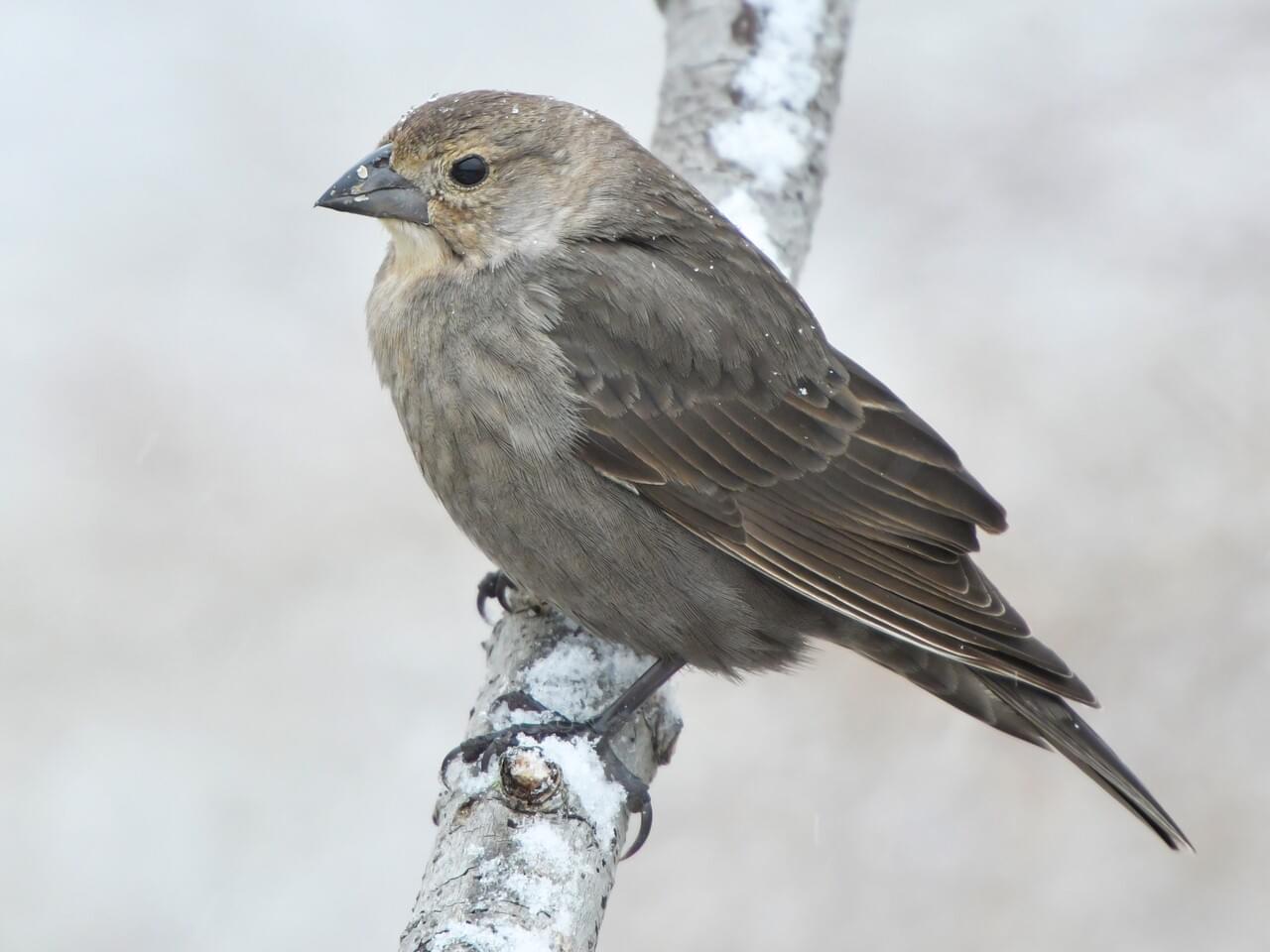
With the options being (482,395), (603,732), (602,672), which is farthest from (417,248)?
(603,732)

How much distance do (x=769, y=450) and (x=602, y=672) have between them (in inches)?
26.0

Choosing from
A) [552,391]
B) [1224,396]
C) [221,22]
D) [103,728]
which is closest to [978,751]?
[1224,396]

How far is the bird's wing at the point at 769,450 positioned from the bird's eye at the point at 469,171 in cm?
29

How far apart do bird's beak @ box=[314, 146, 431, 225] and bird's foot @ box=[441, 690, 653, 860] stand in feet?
3.87

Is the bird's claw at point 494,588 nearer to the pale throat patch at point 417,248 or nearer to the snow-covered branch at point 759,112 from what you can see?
the pale throat patch at point 417,248

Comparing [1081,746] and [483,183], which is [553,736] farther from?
[483,183]

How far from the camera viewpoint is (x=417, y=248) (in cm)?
410

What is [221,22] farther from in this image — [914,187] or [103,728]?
[103,728]

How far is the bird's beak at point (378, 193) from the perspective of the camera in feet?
13.1

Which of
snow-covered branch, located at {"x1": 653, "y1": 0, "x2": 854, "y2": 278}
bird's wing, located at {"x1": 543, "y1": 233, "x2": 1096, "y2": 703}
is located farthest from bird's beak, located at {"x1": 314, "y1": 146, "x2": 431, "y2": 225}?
snow-covered branch, located at {"x1": 653, "y1": 0, "x2": 854, "y2": 278}

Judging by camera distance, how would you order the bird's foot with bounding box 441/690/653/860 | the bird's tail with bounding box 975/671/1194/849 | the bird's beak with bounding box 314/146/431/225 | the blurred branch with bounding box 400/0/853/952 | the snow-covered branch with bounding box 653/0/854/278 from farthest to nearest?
the snow-covered branch with bounding box 653/0/854/278 < the bird's beak with bounding box 314/146/431/225 < the bird's tail with bounding box 975/671/1194/849 < the bird's foot with bounding box 441/690/653/860 < the blurred branch with bounding box 400/0/853/952

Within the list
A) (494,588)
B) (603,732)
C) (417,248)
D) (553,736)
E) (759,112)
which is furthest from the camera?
(759,112)

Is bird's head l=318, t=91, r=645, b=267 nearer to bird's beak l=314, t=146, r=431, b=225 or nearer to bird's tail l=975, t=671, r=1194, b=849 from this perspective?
bird's beak l=314, t=146, r=431, b=225

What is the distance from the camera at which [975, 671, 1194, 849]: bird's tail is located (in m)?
3.72
